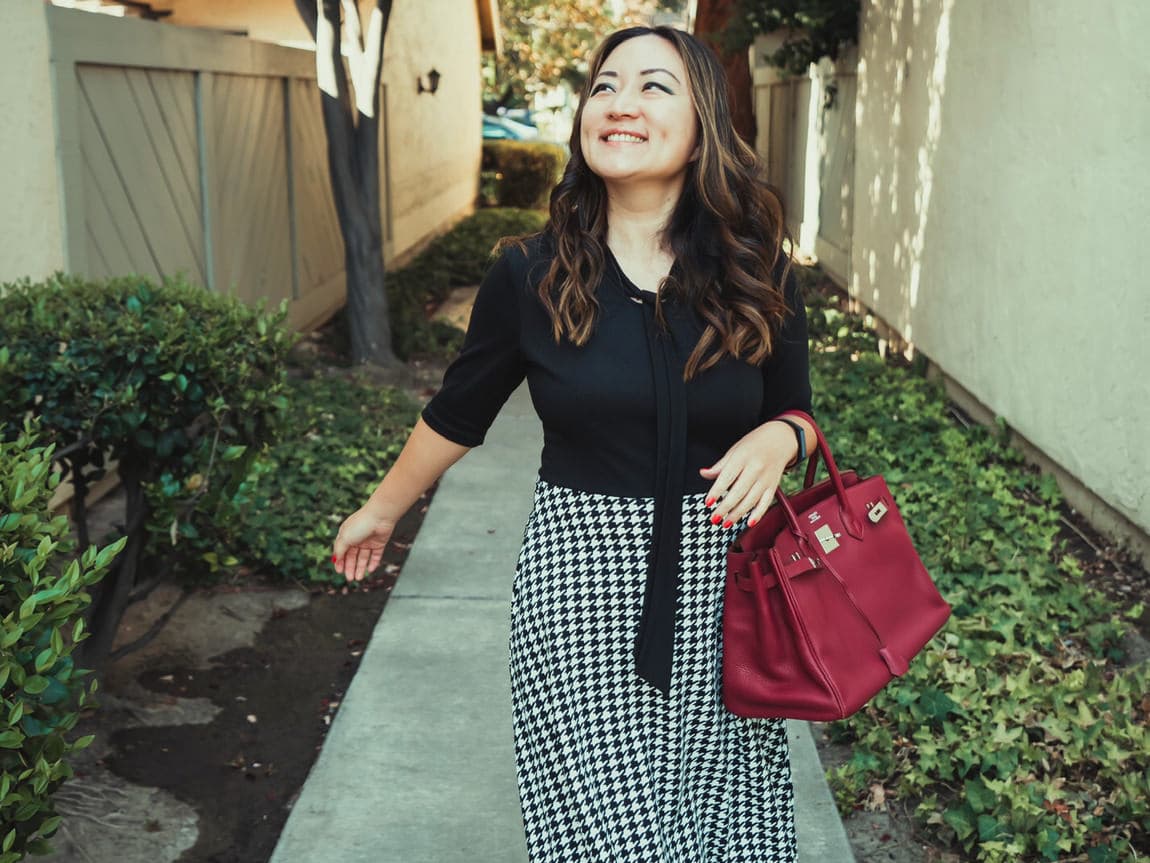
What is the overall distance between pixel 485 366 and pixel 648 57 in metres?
0.63

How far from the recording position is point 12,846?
Result: 7.54ft

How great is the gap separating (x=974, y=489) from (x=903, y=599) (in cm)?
401

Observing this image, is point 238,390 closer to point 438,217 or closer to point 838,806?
point 838,806

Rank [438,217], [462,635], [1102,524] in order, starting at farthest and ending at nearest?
[438,217] < [1102,524] < [462,635]

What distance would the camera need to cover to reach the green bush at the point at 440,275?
10.2m

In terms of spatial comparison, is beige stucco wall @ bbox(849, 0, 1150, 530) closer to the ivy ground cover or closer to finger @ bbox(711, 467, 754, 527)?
the ivy ground cover

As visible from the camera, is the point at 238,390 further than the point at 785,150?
No

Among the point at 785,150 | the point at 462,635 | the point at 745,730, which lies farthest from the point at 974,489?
the point at 785,150

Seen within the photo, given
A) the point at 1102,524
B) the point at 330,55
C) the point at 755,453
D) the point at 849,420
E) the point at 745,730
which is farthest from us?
the point at 330,55

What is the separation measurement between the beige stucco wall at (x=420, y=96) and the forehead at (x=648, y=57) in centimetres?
1007

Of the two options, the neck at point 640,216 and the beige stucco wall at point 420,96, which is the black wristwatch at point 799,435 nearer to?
the neck at point 640,216

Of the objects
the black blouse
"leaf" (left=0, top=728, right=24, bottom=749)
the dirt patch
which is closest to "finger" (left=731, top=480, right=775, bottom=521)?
the black blouse

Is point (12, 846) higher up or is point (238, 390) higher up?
point (238, 390)

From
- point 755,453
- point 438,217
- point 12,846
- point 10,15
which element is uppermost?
point 10,15
